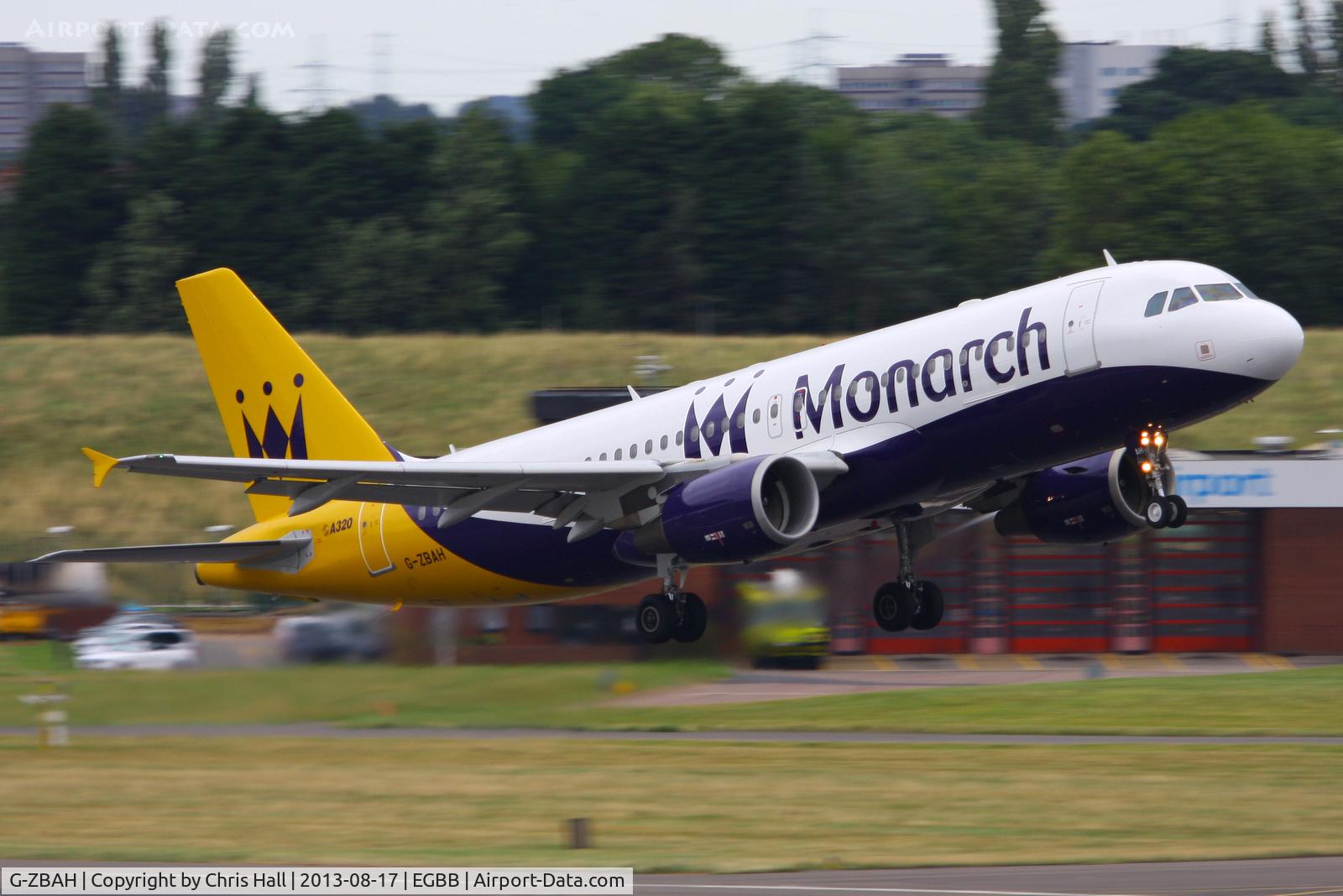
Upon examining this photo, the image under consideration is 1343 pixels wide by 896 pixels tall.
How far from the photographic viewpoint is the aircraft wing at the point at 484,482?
2764 cm

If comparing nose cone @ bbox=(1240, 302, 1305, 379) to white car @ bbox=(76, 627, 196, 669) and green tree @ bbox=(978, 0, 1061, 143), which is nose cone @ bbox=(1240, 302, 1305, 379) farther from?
green tree @ bbox=(978, 0, 1061, 143)

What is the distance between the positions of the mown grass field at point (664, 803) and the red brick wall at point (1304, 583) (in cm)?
1551

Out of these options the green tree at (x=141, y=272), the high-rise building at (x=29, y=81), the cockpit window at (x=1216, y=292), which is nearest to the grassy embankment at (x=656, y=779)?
the cockpit window at (x=1216, y=292)

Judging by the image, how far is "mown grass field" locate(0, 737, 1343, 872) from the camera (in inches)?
1016

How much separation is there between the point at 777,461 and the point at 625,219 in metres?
77.5

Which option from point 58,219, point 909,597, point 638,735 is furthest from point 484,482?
point 58,219

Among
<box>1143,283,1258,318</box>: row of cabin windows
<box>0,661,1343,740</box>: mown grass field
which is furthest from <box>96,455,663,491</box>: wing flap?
<box>0,661,1343,740</box>: mown grass field

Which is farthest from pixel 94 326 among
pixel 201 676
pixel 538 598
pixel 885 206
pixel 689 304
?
pixel 538 598

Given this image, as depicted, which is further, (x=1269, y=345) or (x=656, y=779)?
(x=656, y=779)

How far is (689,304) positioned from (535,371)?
25919mm

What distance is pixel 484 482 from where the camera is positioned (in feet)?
95.3

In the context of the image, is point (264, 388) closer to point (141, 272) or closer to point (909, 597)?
point (909, 597)

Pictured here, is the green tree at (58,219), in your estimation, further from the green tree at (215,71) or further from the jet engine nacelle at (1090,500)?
the jet engine nacelle at (1090,500)

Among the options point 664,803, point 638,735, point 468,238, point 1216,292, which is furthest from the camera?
point 468,238
